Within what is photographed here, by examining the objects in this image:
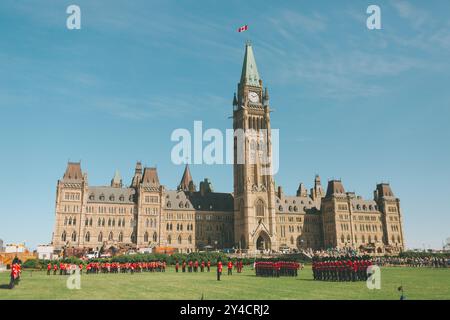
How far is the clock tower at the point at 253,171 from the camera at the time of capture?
10538 centimetres

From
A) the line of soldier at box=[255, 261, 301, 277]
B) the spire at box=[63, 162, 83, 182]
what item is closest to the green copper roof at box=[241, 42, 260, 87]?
the spire at box=[63, 162, 83, 182]

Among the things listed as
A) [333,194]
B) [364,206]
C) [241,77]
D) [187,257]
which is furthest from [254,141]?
[187,257]

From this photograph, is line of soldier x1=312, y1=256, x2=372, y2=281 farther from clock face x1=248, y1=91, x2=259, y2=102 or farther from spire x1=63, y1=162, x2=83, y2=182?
clock face x1=248, y1=91, x2=259, y2=102

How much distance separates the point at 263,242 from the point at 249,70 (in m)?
48.9

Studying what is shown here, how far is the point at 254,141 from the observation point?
111 meters

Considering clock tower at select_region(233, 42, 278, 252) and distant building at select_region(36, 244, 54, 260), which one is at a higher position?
clock tower at select_region(233, 42, 278, 252)

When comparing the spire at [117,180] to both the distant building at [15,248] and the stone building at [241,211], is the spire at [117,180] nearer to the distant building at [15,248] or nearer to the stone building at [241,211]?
the stone building at [241,211]

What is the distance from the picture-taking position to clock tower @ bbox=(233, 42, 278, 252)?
105m

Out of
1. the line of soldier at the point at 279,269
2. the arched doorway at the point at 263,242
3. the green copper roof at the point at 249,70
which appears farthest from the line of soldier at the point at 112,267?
the green copper roof at the point at 249,70

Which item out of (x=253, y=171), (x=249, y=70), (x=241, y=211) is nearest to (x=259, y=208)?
(x=241, y=211)

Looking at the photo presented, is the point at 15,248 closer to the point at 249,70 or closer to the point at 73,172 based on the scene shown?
the point at 73,172
